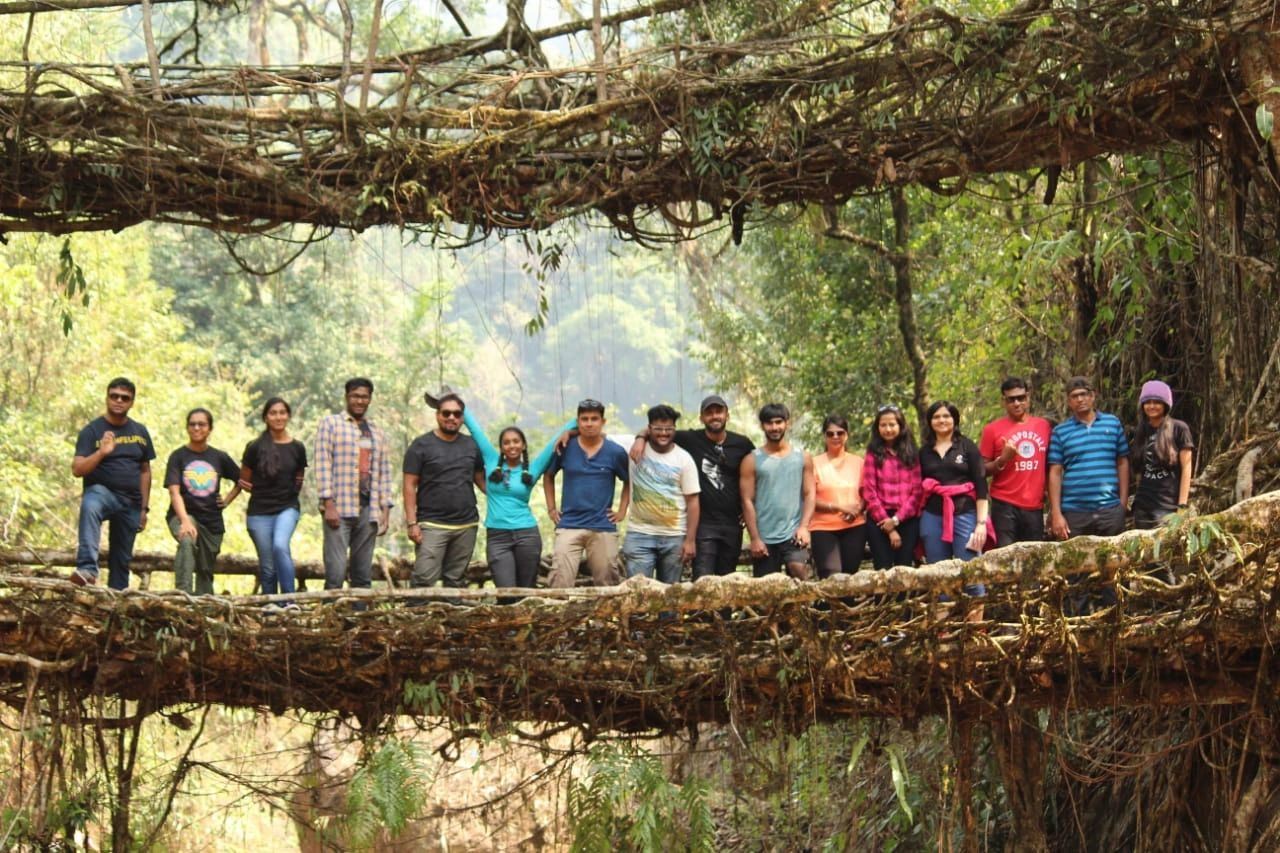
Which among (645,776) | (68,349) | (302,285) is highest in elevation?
(302,285)

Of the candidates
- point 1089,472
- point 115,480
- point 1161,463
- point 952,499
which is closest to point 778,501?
point 952,499

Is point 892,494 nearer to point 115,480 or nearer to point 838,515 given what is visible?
point 838,515

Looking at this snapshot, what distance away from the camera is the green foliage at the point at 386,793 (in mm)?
6402

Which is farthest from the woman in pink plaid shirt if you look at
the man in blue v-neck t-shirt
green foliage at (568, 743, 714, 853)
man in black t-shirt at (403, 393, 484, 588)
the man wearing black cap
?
man in black t-shirt at (403, 393, 484, 588)

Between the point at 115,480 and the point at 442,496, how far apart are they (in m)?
1.52

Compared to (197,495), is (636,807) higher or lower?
lower

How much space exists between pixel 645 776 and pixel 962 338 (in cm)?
534

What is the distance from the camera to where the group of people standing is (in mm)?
6871

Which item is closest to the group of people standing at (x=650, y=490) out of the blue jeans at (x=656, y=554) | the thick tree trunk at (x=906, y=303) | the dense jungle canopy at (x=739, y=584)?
the blue jeans at (x=656, y=554)

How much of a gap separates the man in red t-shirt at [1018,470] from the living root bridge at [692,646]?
67 centimetres

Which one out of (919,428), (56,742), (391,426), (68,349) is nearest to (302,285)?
(391,426)

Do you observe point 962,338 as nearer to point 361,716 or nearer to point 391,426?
point 361,716

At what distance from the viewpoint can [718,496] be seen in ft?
23.4

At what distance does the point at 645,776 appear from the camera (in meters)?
6.53
